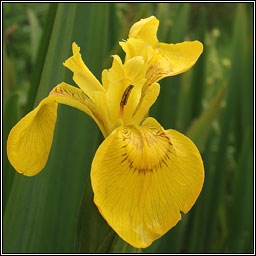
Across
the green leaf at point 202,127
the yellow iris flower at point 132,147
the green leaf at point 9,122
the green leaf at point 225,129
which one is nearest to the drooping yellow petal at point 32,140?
the yellow iris flower at point 132,147

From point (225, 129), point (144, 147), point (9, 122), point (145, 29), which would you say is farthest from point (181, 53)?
point (225, 129)


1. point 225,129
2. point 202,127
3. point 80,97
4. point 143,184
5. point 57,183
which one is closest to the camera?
point 143,184

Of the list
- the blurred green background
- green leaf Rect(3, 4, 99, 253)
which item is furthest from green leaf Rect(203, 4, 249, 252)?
green leaf Rect(3, 4, 99, 253)

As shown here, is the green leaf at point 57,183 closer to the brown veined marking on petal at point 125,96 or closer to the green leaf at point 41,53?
the green leaf at point 41,53

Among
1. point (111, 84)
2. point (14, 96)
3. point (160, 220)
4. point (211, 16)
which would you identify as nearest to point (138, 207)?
point (160, 220)

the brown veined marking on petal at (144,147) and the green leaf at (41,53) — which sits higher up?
the green leaf at (41,53)

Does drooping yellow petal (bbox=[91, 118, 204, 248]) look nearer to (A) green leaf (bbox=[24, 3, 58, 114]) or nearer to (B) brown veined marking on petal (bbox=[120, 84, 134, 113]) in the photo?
(B) brown veined marking on petal (bbox=[120, 84, 134, 113])

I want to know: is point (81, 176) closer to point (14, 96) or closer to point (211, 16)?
point (14, 96)

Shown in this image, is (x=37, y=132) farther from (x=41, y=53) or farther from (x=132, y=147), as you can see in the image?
(x=41, y=53)
